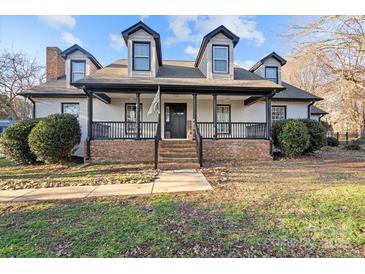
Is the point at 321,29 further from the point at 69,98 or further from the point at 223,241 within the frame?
the point at 69,98

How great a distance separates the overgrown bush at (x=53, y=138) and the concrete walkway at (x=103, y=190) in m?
3.67

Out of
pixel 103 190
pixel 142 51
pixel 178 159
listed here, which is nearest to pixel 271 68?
pixel 142 51

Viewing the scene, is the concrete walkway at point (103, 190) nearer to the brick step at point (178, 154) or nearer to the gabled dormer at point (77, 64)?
the brick step at point (178, 154)

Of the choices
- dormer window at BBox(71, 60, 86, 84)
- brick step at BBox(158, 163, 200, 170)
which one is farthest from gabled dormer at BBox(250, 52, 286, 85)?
dormer window at BBox(71, 60, 86, 84)

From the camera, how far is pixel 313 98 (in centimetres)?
1421

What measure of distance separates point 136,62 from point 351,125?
123ft

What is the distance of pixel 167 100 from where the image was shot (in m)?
13.7

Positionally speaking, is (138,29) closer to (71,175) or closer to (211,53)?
(211,53)

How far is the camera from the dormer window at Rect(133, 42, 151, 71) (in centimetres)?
1161

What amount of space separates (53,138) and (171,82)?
6.02 meters

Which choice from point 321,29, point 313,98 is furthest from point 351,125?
point 321,29

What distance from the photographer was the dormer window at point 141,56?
1161 centimetres
